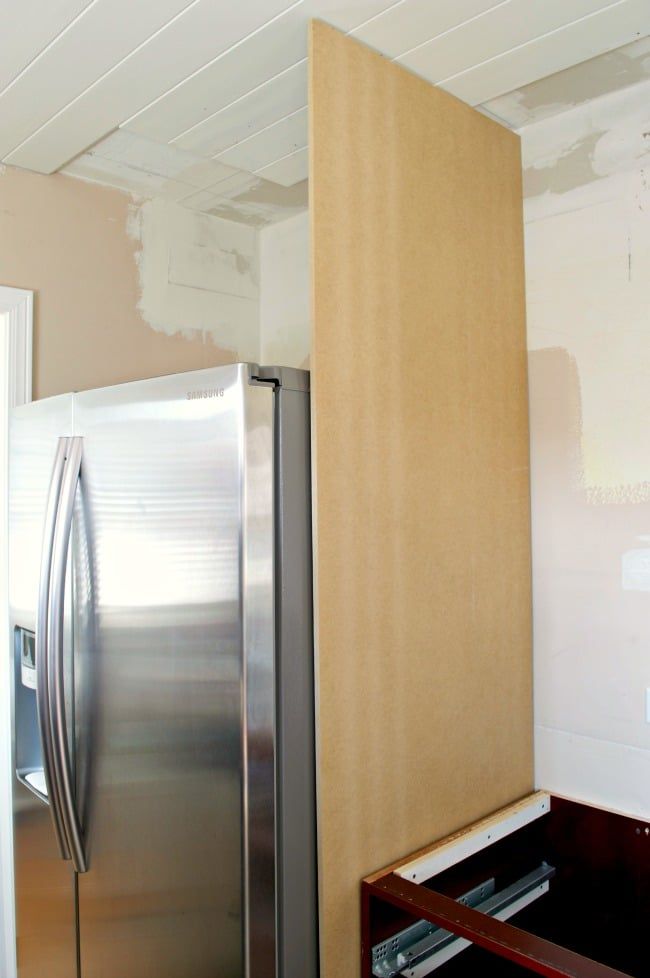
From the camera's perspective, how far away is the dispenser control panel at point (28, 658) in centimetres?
188

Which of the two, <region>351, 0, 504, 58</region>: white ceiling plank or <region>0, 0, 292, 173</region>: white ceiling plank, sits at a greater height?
<region>0, 0, 292, 173</region>: white ceiling plank

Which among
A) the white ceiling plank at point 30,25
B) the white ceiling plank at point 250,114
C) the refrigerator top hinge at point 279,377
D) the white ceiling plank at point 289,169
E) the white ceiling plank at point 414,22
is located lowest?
the refrigerator top hinge at point 279,377

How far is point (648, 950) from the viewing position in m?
1.71

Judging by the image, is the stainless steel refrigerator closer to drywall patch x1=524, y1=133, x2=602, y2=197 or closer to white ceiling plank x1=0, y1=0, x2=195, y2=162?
white ceiling plank x1=0, y1=0, x2=195, y2=162

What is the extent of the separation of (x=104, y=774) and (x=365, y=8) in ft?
5.26

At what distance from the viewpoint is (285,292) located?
2713 mm

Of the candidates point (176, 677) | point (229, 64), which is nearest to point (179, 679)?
point (176, 677)

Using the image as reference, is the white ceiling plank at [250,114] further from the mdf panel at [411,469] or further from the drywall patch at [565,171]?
the drywall patch at [565,171]

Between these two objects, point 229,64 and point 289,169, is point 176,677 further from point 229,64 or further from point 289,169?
point 289,169

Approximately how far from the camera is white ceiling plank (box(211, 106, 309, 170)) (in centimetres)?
195

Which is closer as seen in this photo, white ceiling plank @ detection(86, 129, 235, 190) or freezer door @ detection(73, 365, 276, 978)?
freezer door @ detection(73, 365, 276, 978)

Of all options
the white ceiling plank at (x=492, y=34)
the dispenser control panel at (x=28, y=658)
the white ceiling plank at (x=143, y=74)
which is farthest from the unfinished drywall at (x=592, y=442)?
the dispenser control panel at (x=28, y=658)

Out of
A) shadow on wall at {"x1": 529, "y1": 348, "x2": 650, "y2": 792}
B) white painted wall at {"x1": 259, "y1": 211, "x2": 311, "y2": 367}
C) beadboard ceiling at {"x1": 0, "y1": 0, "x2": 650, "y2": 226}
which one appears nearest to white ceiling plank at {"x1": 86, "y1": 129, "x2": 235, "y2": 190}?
beadboard ceiling at {"x1": 0, "y1": 0, "x2": 650, "y2": 226}

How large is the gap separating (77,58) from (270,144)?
0.59m
